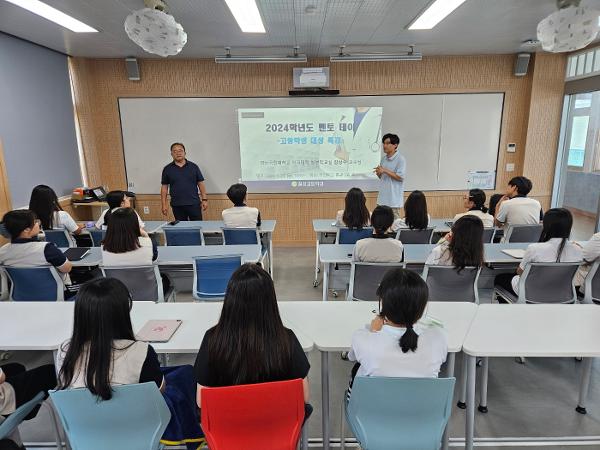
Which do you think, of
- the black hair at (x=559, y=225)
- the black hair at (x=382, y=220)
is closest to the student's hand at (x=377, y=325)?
the black hair at (x=382, y=220)

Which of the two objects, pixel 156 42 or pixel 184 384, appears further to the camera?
pixel 156 42

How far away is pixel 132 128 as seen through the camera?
6164 millimetres

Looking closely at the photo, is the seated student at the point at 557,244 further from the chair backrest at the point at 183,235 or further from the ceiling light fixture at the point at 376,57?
the ceiling light fixture at the point at 376,57

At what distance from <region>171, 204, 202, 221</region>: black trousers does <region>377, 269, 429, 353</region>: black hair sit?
436 cm

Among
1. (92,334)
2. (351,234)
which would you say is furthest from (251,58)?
(92,334)

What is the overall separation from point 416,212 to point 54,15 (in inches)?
161

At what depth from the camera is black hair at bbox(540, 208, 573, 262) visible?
104 inches

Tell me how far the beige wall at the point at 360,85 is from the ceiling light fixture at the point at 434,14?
1.64 m

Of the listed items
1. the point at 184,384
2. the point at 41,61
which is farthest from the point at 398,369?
the point at 41,61

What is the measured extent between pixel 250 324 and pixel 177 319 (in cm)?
85

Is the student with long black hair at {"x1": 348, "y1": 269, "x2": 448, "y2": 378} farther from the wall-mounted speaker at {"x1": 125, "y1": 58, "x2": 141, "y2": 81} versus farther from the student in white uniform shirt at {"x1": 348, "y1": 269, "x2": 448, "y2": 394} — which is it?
the wall-mounted speaker at {"x1": 125, "y1": 58, "x2": 141, "y2": 81}

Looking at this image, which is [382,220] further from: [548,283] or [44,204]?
[44,204]

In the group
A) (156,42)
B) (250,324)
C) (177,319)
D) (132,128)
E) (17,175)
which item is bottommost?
(177,319)

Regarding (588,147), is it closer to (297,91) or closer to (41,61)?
(297,91)
